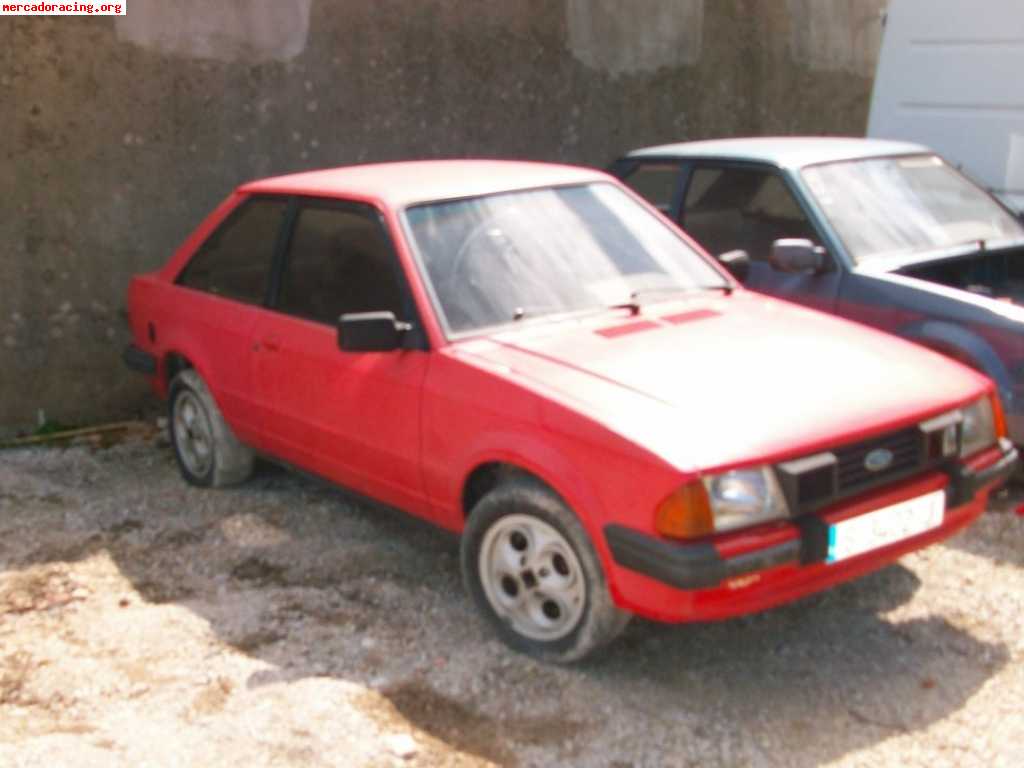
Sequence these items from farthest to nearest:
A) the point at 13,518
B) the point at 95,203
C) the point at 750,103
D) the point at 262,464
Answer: the point at 750,103
the point at 95,203
the point at 262,464
the point at 13,518

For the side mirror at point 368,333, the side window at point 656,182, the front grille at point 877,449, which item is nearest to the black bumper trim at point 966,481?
the front grille at point 877,449

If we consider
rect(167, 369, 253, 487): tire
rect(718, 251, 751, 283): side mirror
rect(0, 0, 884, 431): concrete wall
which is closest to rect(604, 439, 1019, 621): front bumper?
rect(718, 251, 751, 283): side mirror

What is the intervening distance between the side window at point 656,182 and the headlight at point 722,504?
3126mm

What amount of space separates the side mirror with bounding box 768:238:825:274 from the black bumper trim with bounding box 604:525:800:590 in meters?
2.30

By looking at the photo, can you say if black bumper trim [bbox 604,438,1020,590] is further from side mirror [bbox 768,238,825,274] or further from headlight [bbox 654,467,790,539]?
side mirror [bbox 768,238,825,274]

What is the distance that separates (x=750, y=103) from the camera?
32.8ft

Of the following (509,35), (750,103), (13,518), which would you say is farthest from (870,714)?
(750,103)

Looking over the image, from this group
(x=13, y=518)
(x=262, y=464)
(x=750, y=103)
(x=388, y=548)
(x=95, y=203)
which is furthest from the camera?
(x=750, y=103)

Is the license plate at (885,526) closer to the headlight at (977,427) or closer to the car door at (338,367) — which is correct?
the headlight at (977,427)

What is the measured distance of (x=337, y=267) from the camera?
5004 mm

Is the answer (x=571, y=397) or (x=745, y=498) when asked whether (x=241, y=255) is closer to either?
(x=571, y=397)

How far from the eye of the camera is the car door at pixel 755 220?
585cm

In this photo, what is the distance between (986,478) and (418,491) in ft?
6.21

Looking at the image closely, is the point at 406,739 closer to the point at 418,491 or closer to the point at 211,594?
the point at 418,491
